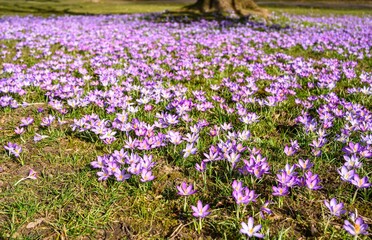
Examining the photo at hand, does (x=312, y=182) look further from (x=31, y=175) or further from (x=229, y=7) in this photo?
(x=229, y=7)

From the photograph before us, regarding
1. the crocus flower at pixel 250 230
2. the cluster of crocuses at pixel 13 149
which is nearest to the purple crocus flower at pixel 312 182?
the crocus flower at pixel 250 230

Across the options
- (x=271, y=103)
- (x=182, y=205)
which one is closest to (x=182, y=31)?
(x=271, y=103)

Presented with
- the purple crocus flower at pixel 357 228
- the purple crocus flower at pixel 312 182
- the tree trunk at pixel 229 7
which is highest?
the tree trunk at pixel 229 7

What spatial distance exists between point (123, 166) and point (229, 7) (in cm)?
1751

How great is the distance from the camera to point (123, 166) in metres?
3.08

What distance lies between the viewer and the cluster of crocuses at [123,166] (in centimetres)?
275

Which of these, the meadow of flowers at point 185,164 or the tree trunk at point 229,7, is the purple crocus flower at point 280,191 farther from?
the tree trunk at point 229,7

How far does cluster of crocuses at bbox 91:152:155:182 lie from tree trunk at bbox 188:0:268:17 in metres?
16.7

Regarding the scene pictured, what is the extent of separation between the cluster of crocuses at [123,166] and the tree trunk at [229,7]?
16732 millimetres

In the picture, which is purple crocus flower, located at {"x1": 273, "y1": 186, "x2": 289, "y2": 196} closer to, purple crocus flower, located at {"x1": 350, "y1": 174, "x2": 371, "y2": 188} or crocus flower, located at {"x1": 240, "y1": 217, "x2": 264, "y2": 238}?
crocus flower, located at {"x1": 240, "y1": 217, "x2": 264, "y2": 238}

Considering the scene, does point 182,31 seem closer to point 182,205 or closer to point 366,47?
point 366,47

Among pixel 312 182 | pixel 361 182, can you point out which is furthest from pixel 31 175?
pixel 361 182

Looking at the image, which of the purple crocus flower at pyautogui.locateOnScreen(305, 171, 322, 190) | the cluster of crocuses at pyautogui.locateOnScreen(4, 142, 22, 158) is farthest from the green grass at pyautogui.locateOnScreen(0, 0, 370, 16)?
the purple crocus flower at pyautogui.locateOnScreen(305, 171, 322, 190)

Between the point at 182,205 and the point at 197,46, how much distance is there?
25.7 ft
